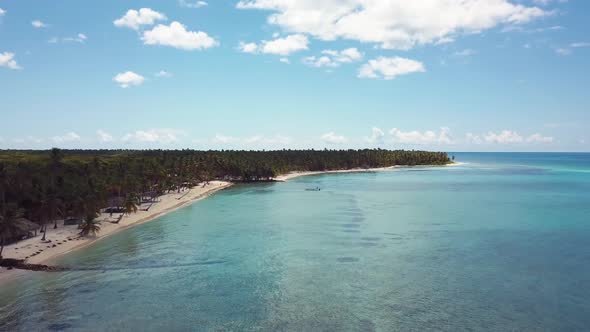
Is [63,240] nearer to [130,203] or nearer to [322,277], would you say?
[130,203]

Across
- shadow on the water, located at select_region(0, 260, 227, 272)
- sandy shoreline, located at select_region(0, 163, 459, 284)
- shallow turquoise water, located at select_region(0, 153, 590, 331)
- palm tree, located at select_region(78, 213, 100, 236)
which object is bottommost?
shallow turquoise water, located at select_region(0, 153, 590, 331)

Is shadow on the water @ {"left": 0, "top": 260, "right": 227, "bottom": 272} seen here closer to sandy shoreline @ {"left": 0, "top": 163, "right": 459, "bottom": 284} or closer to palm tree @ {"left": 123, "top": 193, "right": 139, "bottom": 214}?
sandy shoreline @ {"left": 0, "top": 163, "right": 459, "bottom": 284}

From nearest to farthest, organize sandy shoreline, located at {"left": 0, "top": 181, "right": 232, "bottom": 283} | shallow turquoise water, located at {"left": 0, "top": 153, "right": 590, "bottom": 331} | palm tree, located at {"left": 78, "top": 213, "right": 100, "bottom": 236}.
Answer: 1. shallow turquoise water, located at {"left": 0, "top": 153, "right": 590, "bottom": 331}
2. sandy shoreline, located at {"left": 0, "top": 181, "right": 232, "bottom": 283}
3. palm tree, located at {"left": 78, "top": 213, "right": 100, "bottom": 236}

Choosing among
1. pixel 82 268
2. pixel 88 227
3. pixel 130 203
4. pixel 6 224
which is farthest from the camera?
pixel 130 203

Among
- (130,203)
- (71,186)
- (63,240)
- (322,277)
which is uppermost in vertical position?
(71,186)

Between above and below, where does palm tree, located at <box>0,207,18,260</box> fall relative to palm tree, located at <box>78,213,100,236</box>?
above

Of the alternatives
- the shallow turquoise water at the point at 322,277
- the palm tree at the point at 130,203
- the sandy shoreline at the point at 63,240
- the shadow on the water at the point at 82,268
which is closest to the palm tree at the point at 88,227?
the sandy shoreline at the point at 63,240

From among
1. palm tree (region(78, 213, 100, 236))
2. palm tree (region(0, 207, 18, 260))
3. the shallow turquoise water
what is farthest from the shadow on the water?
palm tree (region(78, 213, 100, 236))

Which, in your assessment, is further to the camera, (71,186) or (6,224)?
(71,186)

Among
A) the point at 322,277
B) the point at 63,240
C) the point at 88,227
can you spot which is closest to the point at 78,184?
the point at 88,227
